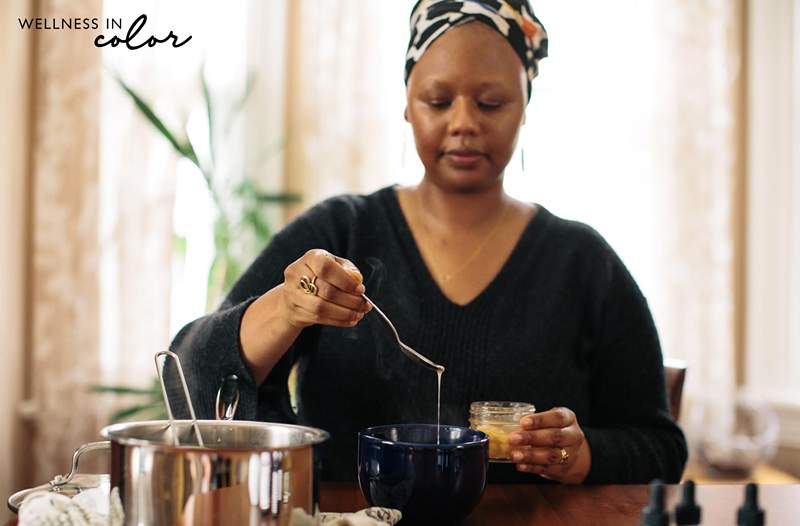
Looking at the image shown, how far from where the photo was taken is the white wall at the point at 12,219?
9.52ft

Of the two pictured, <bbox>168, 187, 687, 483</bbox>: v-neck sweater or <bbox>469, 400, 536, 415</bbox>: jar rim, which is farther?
<bbox>168, 187, 687, 483</bbox>: v-neck sweater

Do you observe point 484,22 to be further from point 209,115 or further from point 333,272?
point 209,115

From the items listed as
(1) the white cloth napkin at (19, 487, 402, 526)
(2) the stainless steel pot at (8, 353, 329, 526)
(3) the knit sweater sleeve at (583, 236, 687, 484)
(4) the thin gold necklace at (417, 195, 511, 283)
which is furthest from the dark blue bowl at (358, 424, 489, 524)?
(4) the thin gold necklace at (417, 195, 511, 283)

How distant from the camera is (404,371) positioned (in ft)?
4.91

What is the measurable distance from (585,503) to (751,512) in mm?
288

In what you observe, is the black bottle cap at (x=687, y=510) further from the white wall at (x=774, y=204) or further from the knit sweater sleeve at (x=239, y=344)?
the white wall at (x=774, y=204)

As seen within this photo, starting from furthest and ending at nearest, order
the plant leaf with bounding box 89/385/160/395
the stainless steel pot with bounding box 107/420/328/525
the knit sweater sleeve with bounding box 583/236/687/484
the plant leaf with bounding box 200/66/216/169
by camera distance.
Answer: the plant leaf with bounding box 200/66/216/169, the plant leaf with bounding box 89/385/160/395, the knit sweater sleeve with bounding box 583/236/687/484, the stainless steel pot with bounding box 107/420/328/525

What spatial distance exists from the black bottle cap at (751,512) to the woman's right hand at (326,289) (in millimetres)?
502

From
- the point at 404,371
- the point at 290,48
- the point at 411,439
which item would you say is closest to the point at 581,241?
the point at 404,371

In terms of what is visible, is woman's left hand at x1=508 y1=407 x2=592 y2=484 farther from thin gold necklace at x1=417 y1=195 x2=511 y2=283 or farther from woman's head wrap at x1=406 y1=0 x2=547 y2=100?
woman's head wrap at x1=406 y1=0 x2=547 y2=100

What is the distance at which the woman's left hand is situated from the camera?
1.18 meters

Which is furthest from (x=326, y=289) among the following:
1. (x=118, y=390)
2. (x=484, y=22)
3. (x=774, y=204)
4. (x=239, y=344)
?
(x=774, y=204)

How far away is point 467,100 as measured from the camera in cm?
152

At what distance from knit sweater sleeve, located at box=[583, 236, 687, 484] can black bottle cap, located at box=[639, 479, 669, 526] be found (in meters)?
0.55
